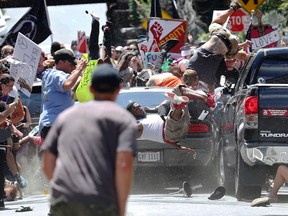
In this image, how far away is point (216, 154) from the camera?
1689cm

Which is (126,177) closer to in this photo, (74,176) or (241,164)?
(74,176)

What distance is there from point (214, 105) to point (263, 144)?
8.47 ft

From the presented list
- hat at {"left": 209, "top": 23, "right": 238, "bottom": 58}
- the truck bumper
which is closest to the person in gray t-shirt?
the truck bumper

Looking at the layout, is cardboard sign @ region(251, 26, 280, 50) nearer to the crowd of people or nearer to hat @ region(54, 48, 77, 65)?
the crowd of people

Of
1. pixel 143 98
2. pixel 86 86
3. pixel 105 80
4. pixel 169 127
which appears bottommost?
pixel 169 127

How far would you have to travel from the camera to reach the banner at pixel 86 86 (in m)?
13.9

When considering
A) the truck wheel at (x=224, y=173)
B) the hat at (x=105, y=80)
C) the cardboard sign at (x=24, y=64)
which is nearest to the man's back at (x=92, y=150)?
the hat at (x=105, y=80)

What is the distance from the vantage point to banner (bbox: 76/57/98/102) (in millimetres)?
13922

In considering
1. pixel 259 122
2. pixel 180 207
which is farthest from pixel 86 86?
pixel 259 122

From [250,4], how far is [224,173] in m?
8.99

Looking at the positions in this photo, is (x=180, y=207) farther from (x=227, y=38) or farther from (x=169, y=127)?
(x=227, y=38)

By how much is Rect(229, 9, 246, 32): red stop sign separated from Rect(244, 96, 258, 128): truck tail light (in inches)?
519

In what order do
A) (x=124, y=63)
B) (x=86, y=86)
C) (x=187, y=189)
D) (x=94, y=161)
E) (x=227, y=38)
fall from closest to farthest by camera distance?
1. (x=94, y=161)
2. (x=86, y=86)
3. (x=187, y=189)
4. (x=227, y=38)
5. (x=124, y=63)

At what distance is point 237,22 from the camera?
92.8 feet
